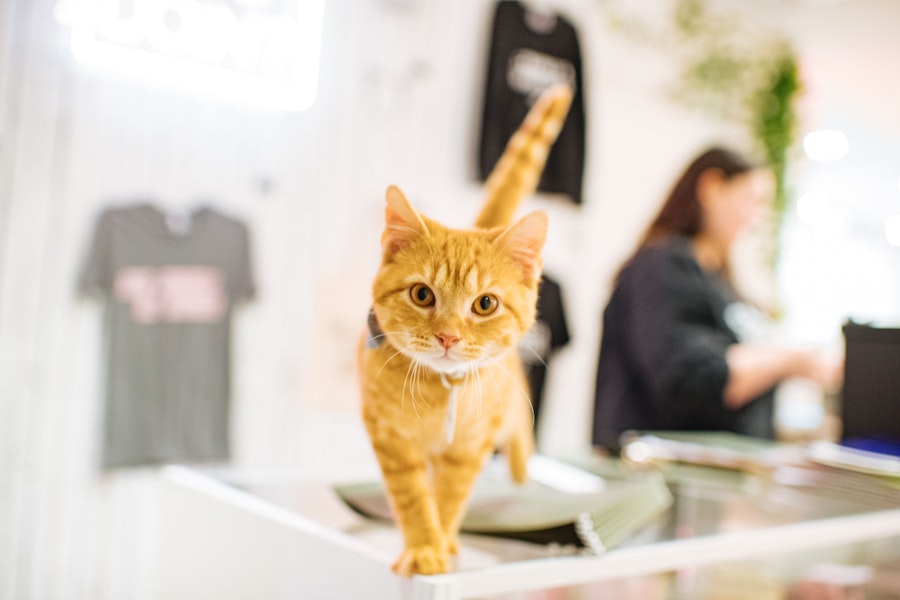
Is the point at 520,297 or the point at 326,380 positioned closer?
the point at 520,297

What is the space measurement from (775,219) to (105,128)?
115 inches

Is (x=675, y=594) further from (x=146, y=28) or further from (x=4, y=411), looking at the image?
(x=146, y=28)

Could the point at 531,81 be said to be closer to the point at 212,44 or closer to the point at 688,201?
the point at 688,201

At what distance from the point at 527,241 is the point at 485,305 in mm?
64

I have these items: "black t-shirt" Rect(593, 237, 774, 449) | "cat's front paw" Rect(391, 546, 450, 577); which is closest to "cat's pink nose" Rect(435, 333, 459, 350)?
"cat's front paw" Rect(391, 546, 450, 577)

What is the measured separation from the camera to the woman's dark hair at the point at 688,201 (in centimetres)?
231

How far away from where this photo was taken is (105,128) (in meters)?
2.25

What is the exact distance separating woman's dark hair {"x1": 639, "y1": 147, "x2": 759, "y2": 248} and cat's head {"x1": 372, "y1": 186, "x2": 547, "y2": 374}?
5.55 ft

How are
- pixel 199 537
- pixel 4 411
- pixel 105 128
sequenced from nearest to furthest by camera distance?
pixel 199 537
pixel 4 411
pixel 105 128

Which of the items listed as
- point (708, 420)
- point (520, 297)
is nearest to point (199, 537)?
point (520, 297)

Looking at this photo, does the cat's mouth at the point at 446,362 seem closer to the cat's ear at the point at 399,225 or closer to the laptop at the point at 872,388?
the cat's ear at the point at 399,225

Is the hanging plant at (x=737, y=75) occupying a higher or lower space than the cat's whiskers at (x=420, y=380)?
higher

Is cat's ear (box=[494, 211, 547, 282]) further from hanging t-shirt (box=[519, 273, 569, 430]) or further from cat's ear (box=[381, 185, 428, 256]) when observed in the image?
hanging t-shirt (box=[519, 273, 569, 430])

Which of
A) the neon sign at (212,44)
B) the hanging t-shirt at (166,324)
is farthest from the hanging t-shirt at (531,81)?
the hanging t-shirt at (166,324)
